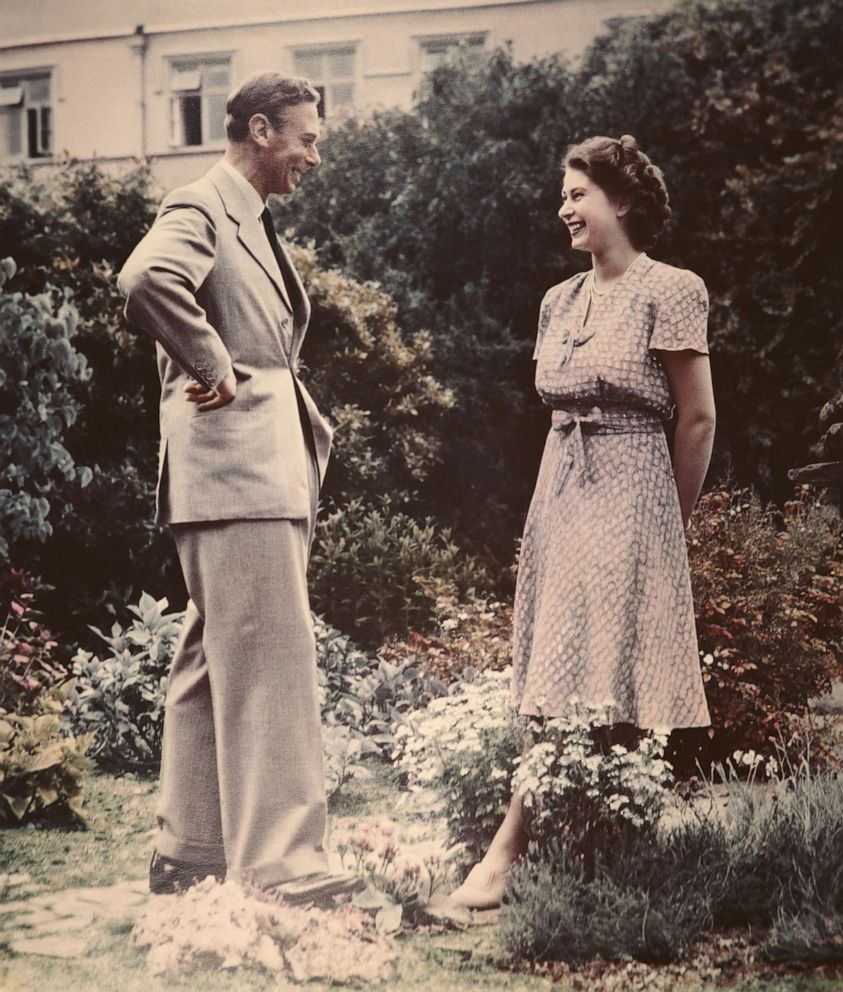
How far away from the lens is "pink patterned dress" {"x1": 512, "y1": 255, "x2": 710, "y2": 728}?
3170 millimetres

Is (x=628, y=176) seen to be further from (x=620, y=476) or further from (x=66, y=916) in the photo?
(x=66, y=916)

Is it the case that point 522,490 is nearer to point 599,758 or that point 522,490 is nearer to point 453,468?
point 453,468

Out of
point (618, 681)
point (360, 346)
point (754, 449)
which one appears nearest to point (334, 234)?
point (360, 346)

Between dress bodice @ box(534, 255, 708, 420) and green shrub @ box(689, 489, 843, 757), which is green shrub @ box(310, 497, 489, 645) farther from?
dress bodice @ box(534, 255, 708, 420)

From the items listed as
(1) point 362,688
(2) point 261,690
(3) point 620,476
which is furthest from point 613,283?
(1) point 362,688

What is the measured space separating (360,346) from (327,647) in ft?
3.44

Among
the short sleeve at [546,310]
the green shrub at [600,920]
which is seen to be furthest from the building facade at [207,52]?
the green shrub at [600,920]

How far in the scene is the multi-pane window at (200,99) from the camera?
359 centimetres

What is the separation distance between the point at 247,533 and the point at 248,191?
0.90 m

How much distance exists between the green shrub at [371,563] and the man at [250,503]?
980 mm

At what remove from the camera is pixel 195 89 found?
361cm

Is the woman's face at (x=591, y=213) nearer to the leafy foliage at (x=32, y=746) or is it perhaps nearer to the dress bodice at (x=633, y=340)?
the dress bodice at (x=633, y=340)

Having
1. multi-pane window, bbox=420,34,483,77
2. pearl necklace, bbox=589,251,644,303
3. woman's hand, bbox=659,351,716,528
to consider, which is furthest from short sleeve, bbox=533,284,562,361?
multi-pane window, bbox=420,34,483,77

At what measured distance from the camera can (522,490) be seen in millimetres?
3689
